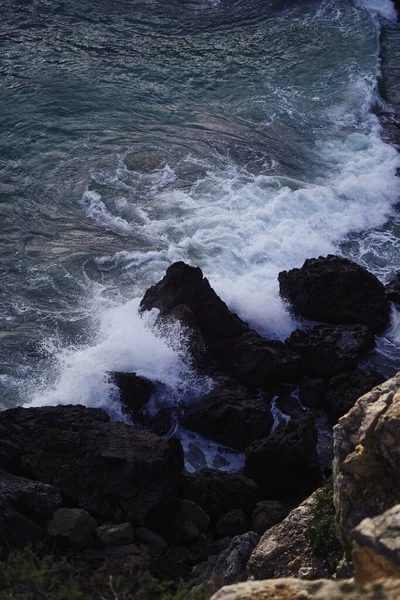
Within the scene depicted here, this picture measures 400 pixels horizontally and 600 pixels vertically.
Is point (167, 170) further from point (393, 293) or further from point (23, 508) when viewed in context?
point (23, 508)

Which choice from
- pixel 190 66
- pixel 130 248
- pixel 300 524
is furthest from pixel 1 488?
pixel 190 66

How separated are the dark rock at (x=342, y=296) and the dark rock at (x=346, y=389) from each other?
2.42m

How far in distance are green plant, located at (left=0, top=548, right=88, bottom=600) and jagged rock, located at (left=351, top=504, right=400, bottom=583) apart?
4.23m

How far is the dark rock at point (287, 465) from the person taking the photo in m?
18.7

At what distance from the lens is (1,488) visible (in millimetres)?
16266

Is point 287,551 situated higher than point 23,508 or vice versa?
point 287,551

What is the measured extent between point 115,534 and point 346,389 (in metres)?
7.52

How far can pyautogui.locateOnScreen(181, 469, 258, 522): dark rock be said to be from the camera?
58.4ft

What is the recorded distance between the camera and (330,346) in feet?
74.2

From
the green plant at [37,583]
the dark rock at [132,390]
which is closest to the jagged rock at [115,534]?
the green plant at [37,583]

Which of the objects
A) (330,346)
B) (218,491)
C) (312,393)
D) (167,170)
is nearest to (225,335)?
(330,346)

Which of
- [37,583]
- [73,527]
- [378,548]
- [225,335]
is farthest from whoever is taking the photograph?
[225,335]

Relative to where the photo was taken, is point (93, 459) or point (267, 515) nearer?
point (267, 515)

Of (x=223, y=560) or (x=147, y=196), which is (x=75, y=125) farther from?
(x=223, y=560)
